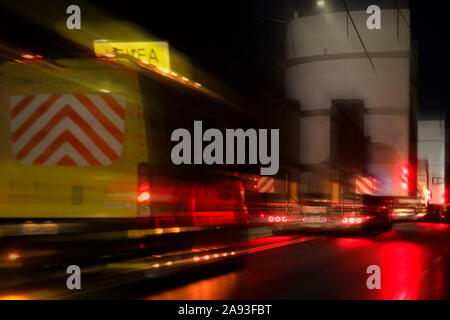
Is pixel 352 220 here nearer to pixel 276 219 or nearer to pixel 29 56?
pixel 276 219

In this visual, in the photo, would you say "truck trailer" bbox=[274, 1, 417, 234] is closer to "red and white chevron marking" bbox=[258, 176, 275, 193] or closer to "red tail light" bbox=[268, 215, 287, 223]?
"red tail light" bbox=[268, 215, 287, 223]

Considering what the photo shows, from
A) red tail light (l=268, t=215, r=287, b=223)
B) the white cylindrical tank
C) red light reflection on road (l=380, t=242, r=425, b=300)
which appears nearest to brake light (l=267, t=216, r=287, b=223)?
red tail light (l=268, t=215, r=287, b=223)

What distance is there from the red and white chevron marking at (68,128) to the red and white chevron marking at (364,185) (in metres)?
10.9

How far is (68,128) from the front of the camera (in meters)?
6.67

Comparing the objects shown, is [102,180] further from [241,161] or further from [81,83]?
[241,161]

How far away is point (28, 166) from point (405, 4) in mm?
10273

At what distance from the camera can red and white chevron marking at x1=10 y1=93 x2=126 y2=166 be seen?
6535mm

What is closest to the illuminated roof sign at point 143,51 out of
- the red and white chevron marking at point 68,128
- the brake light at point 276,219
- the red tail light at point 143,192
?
the red and white chevron marking at point 68,128

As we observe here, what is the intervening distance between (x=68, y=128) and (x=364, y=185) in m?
12.0

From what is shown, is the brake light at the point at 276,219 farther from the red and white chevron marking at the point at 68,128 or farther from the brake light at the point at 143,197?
the red and white chevron marking at the point at 68,128

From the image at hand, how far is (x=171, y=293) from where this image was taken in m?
7.78

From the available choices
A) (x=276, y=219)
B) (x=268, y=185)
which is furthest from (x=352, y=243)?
(x=268, y=185)

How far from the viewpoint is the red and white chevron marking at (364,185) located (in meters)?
17.1
